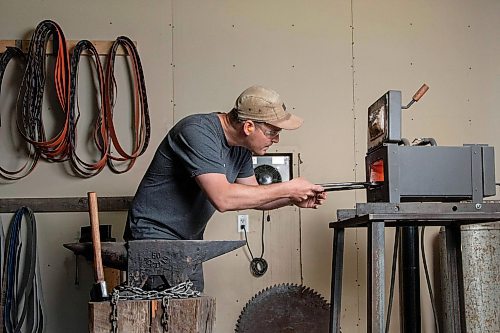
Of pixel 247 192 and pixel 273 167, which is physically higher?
pixel 273 167

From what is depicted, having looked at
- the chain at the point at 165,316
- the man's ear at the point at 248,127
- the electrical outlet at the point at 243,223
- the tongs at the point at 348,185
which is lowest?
the chain at the point at 165,316

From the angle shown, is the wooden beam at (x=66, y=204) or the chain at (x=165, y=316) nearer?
the chain at (x=165, y=316)

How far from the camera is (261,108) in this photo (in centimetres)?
279

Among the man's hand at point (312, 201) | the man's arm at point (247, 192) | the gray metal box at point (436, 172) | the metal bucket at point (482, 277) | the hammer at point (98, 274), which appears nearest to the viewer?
the hammer at point (98, 274)

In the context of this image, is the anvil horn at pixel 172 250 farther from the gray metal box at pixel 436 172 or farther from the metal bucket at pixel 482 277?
the metal bucket at pixel 482 277

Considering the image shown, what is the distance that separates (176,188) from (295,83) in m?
1.51

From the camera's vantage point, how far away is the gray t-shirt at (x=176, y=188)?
8.74ft

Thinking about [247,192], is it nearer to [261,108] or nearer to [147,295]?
[261,108]

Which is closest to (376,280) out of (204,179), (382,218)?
(382,218)

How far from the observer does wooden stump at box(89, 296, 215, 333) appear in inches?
89.7

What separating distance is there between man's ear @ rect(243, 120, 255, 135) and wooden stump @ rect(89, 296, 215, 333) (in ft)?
2.48

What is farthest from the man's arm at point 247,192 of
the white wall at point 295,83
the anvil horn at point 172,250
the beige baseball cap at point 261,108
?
the white wall at point 295,83

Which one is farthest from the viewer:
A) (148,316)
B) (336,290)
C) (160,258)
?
(336,290)

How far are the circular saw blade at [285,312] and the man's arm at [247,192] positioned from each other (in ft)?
3.54
